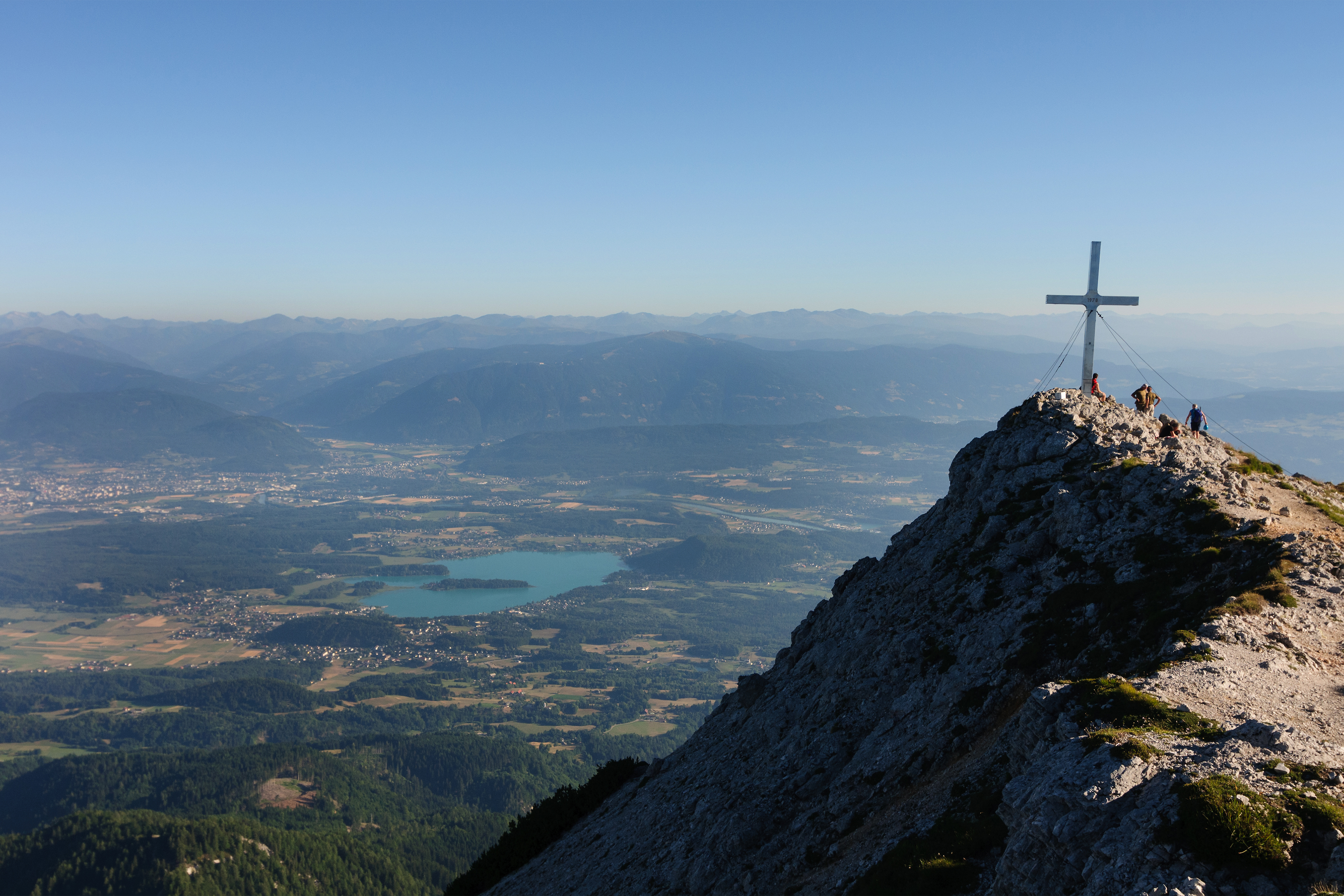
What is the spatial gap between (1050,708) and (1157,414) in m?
27.8

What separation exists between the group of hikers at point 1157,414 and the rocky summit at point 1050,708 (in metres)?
0.79

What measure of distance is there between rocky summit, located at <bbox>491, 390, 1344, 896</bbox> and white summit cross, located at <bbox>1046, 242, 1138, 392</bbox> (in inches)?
93.1

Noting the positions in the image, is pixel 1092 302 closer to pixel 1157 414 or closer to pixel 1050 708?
pixel 1157 414

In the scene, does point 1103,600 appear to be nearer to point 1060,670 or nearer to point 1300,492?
point 1060,670

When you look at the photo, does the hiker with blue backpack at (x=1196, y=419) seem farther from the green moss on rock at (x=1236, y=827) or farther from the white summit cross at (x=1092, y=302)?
the green moss on rock at (x=1236, y=827)

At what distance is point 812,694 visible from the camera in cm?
3588

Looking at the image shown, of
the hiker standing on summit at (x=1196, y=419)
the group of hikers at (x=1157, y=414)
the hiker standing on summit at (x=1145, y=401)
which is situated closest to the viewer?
the group of hikers at (x=1157, y=414)

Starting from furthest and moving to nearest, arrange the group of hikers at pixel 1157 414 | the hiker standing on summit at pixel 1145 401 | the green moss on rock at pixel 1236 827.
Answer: the hiker standing on summit at pixel 1145 401 < the group of hikers at pixel 1157 414 < the green moss on rock at pixel 1236 827

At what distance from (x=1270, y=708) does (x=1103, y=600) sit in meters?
6.79

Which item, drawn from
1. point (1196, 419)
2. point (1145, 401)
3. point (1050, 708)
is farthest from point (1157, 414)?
point (1050, 708)

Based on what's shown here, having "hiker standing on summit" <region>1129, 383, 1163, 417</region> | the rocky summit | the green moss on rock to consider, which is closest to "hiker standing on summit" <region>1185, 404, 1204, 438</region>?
"hiker standing on summit" <region>1129, 383, 1163, 417</region>

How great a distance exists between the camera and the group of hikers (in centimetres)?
3538

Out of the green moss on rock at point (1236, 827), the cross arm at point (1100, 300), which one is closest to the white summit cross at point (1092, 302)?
the cross arm at point (1100, 300)

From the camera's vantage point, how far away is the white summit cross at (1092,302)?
39438 millimetres
